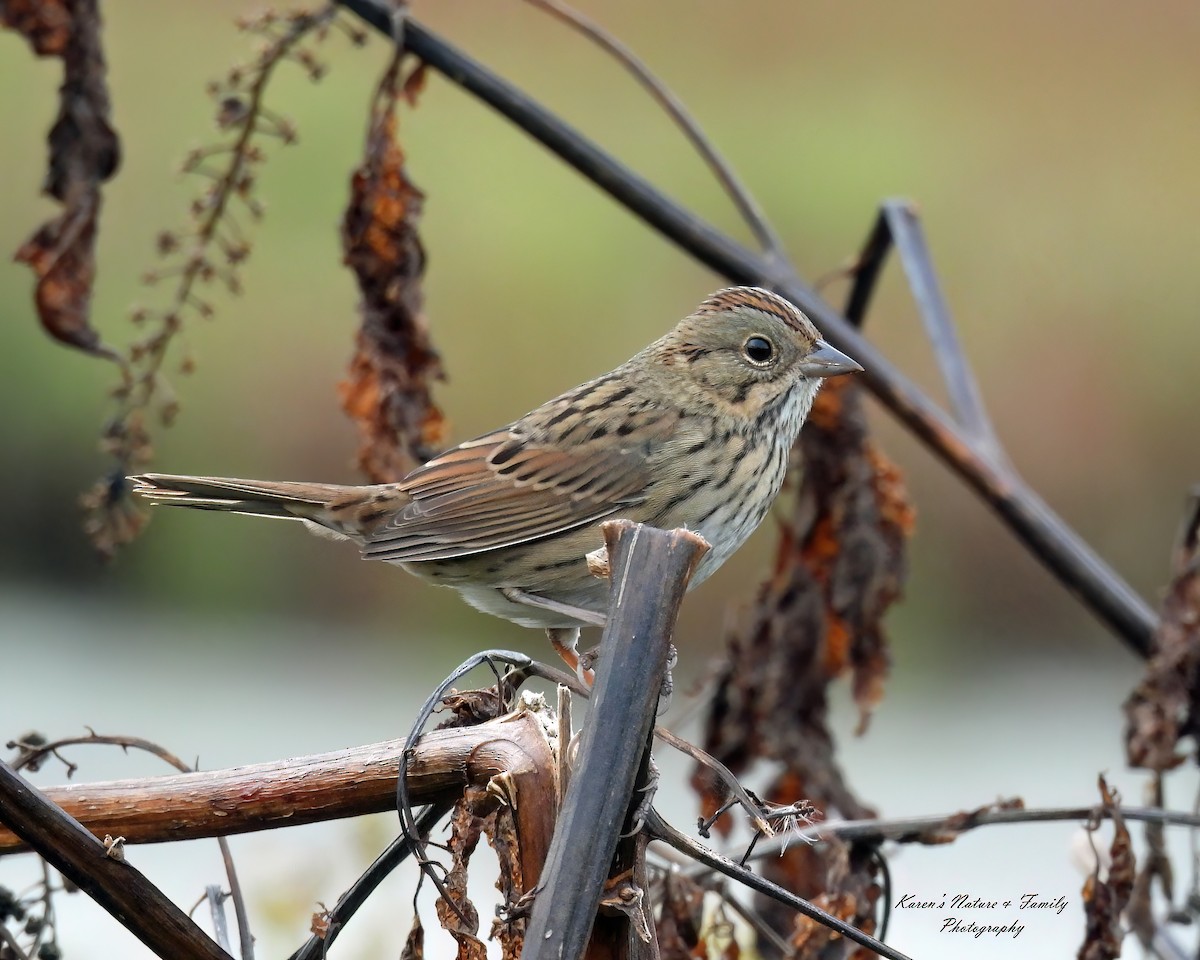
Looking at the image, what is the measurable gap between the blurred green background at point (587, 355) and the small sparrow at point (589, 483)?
248 centimetres

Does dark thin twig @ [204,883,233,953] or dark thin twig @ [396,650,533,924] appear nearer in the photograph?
dark thin twig @ [396,650,533,924]

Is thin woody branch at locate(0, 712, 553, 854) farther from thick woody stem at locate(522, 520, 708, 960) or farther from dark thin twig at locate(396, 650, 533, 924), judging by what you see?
thick woody stem at locate(522, 520, 708, 960)

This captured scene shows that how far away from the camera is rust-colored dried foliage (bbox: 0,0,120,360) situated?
273 cm

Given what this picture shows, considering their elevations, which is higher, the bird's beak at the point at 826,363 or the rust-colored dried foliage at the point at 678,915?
the bird's beak at the point at 826,363

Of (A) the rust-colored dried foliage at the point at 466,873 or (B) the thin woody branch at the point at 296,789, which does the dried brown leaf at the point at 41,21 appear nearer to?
(B) the thin woody branch at the point at 296,789

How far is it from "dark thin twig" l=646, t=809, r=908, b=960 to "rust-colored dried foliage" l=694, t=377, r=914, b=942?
148 centimetres

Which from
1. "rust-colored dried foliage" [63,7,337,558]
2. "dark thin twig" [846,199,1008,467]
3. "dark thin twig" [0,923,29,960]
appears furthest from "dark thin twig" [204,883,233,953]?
"dark thin twig" [846,199,1008,467]

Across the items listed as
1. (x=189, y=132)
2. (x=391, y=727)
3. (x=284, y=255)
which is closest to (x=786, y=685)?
(x=391, y=727)

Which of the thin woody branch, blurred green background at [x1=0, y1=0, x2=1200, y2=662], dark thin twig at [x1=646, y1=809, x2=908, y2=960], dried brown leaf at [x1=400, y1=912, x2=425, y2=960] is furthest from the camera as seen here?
blurred green background at [x1=0, y1=0, x2=1200, y2=662]

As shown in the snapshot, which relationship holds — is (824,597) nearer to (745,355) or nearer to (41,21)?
(745,355)

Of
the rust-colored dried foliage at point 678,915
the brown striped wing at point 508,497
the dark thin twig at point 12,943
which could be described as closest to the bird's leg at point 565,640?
the brown striped wing at point 508,497

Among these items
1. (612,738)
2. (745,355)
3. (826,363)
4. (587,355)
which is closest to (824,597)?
(826,363)

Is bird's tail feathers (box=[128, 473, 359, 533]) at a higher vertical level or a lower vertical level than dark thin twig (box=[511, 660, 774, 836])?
higher

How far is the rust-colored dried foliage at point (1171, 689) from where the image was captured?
8.46 feet
